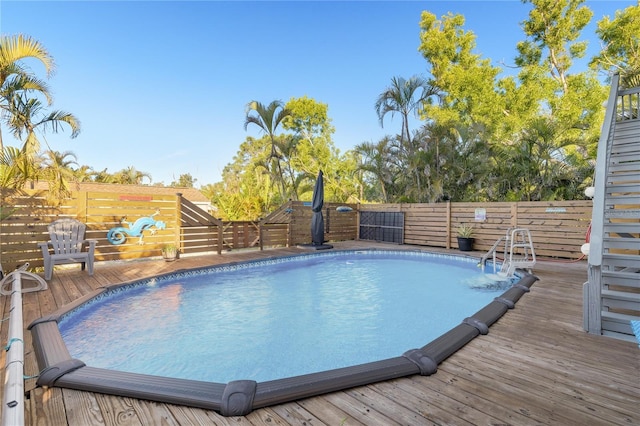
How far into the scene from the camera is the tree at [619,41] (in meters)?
11.9

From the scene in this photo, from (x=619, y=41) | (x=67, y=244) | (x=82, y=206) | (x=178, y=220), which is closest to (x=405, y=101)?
(x=178, y=220)

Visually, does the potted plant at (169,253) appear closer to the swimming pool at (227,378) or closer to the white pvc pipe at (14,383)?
the swimming pool at (227,378)

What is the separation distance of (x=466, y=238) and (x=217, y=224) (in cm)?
713

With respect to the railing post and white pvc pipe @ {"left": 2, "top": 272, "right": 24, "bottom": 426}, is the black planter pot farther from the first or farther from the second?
white pvc pipe @ {"left": 2, "top": 272, "right": 24, "bottom": 426}

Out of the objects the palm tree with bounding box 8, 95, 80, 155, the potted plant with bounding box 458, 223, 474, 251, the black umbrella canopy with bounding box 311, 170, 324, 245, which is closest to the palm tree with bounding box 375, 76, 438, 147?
the potted plant with bounding box 458, 223, 474, 251

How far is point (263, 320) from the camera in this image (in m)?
4.10

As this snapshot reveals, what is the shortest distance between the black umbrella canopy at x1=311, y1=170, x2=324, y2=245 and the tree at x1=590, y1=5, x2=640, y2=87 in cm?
1232

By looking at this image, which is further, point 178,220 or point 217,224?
point 217,224

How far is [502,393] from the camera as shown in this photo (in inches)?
73.1

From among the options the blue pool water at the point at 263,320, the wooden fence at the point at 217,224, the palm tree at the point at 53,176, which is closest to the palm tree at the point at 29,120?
the palm tree at the point at 53,176

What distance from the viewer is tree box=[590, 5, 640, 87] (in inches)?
469

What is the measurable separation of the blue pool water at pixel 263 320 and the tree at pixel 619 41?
12.8 metres

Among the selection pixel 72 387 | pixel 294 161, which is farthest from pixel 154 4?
pixel 72 387

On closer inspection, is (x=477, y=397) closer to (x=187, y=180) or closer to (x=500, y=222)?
(x=500, y=222)
